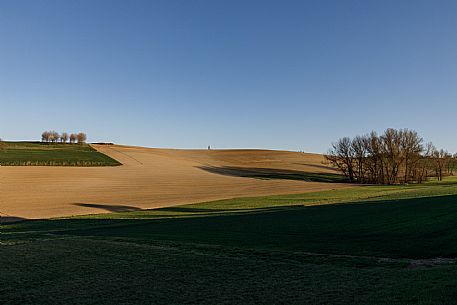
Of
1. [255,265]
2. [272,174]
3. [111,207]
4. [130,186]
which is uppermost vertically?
[272,174]

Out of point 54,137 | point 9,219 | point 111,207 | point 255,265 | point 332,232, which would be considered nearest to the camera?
point 255,265

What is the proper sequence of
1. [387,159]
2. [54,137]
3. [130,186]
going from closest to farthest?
[130,186] → [387,159] → [54,137]

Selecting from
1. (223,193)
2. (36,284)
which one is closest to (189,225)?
(36,284)

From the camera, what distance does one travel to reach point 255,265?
1413 cm

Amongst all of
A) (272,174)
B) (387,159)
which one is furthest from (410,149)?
(272,174)

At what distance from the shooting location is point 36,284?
1208 centimetres

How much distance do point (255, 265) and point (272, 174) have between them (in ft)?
250

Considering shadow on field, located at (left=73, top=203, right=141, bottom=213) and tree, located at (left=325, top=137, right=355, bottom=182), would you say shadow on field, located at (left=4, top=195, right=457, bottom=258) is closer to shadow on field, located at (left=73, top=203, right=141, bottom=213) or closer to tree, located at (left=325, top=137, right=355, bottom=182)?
shadow on field, located at (left=73, top=203, right=141, bottom=213)

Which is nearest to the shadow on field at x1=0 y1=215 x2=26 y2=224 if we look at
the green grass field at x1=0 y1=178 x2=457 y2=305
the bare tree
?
the green grass field at x1=0 y1=178 x2=457 y2=305

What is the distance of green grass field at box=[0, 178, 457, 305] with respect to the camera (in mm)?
10211

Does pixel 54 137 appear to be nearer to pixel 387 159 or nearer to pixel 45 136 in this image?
pixel 45 136

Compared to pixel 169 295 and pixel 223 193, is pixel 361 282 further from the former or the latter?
pixel 223 193

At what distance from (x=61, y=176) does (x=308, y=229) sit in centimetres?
5472

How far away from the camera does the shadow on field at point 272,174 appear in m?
85.3
